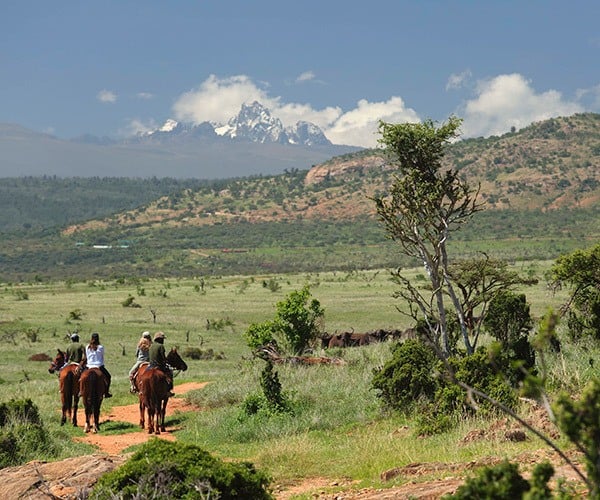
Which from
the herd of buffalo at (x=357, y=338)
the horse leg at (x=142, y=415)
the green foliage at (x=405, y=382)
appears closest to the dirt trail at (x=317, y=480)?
the green foliage at (x=405, y=382)

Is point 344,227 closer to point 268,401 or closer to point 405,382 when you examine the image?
point 268,401

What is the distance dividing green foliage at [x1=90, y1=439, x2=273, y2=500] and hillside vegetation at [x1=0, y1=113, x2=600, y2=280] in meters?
97.0

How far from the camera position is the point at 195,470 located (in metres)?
7.34

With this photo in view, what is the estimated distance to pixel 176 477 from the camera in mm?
7363

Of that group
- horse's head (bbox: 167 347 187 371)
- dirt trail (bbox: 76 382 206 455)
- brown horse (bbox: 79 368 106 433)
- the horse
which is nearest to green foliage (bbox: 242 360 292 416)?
dirt trail (bbox: 76 382 206 455)

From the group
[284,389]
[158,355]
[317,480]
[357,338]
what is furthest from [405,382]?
[357,338]

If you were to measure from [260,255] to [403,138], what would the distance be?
403 ft

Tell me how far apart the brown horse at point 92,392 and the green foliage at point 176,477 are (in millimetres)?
9270

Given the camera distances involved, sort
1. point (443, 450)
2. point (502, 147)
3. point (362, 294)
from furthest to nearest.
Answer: point (502, 147), point (362, 294), point (443, 450)

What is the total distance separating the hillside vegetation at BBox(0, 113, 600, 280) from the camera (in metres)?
125

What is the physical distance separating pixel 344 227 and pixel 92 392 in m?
148

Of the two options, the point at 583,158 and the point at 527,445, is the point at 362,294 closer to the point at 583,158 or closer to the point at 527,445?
the point at 527,445

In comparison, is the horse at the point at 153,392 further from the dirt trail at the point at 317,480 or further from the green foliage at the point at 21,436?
the dirt trail at the point at 317,480

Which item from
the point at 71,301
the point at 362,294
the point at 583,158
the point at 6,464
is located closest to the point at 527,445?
the point at 6,464
